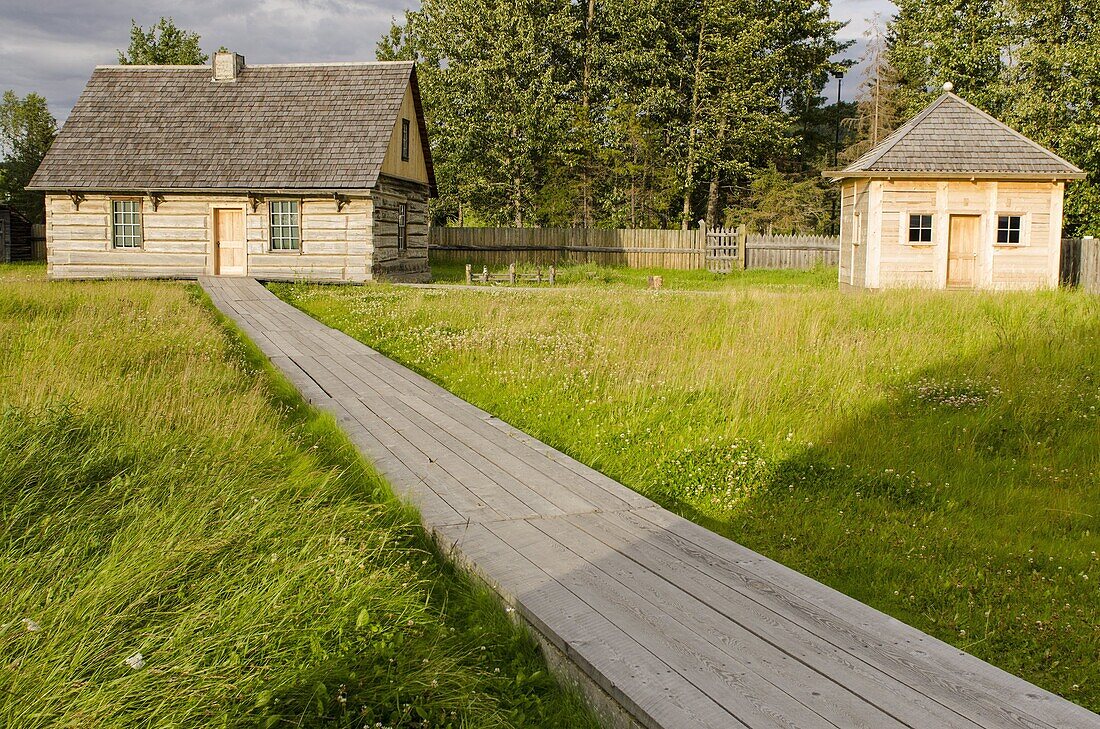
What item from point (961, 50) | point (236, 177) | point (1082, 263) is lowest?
point (1082, 263)

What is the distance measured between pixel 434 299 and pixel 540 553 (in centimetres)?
1350

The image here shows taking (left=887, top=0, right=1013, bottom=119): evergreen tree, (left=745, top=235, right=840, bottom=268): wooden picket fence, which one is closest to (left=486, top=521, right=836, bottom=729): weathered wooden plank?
(left=745, top=235, right=840, bottom=268): wooden picket fence

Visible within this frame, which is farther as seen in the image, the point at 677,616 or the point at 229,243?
the point at 229,243

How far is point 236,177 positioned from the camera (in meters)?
23.9

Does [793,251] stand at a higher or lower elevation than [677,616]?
higher

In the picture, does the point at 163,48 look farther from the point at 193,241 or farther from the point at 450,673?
the point at 450,673

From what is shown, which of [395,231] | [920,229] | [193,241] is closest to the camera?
[920,229]

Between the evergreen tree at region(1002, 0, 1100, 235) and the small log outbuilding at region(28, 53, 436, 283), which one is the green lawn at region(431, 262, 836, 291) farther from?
the evergreen tree at region(1002, 0, 1100, 235)

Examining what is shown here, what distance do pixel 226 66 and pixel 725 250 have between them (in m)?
17.1

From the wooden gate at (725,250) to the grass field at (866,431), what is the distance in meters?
16.7

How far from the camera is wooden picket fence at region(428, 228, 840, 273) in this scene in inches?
1198

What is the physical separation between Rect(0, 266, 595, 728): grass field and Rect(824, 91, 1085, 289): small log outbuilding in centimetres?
1756

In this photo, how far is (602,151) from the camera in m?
39.7

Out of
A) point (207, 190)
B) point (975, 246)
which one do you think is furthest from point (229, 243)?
point (975, 246)
